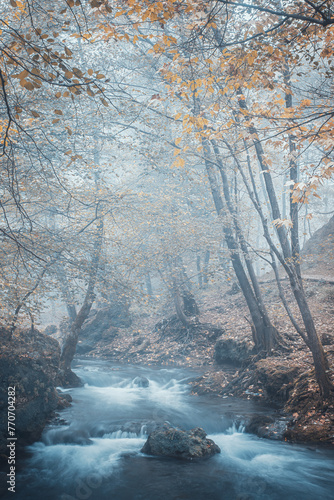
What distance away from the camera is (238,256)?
37.3ft

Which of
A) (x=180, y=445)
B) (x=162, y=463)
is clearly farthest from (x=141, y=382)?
(x=162, y=463)

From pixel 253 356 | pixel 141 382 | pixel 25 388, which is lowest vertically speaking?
pixel 141 382

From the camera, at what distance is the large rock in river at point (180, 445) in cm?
631

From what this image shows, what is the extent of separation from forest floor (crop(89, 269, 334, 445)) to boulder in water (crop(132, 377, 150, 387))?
7.22ft

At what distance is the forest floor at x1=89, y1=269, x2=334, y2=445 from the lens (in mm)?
6656

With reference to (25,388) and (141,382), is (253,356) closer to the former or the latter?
(141,382)

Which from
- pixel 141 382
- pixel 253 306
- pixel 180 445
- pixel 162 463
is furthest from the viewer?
pixel 141 382

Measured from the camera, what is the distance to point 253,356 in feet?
34.4

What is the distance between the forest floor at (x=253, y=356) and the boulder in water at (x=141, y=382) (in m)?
2.20

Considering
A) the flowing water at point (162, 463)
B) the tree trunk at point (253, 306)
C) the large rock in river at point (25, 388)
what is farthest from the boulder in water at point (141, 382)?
the tree trunk at point (253, 306)

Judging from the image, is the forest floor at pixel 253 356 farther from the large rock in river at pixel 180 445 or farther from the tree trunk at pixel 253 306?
the large rock in river at pixel 180 445

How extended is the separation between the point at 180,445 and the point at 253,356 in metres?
4.89

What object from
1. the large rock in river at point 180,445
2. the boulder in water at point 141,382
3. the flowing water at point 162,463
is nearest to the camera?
the flowing water at point 162,463

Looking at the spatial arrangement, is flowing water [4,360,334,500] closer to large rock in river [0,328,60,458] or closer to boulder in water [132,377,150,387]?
large rock in river [0,328,60,458]
